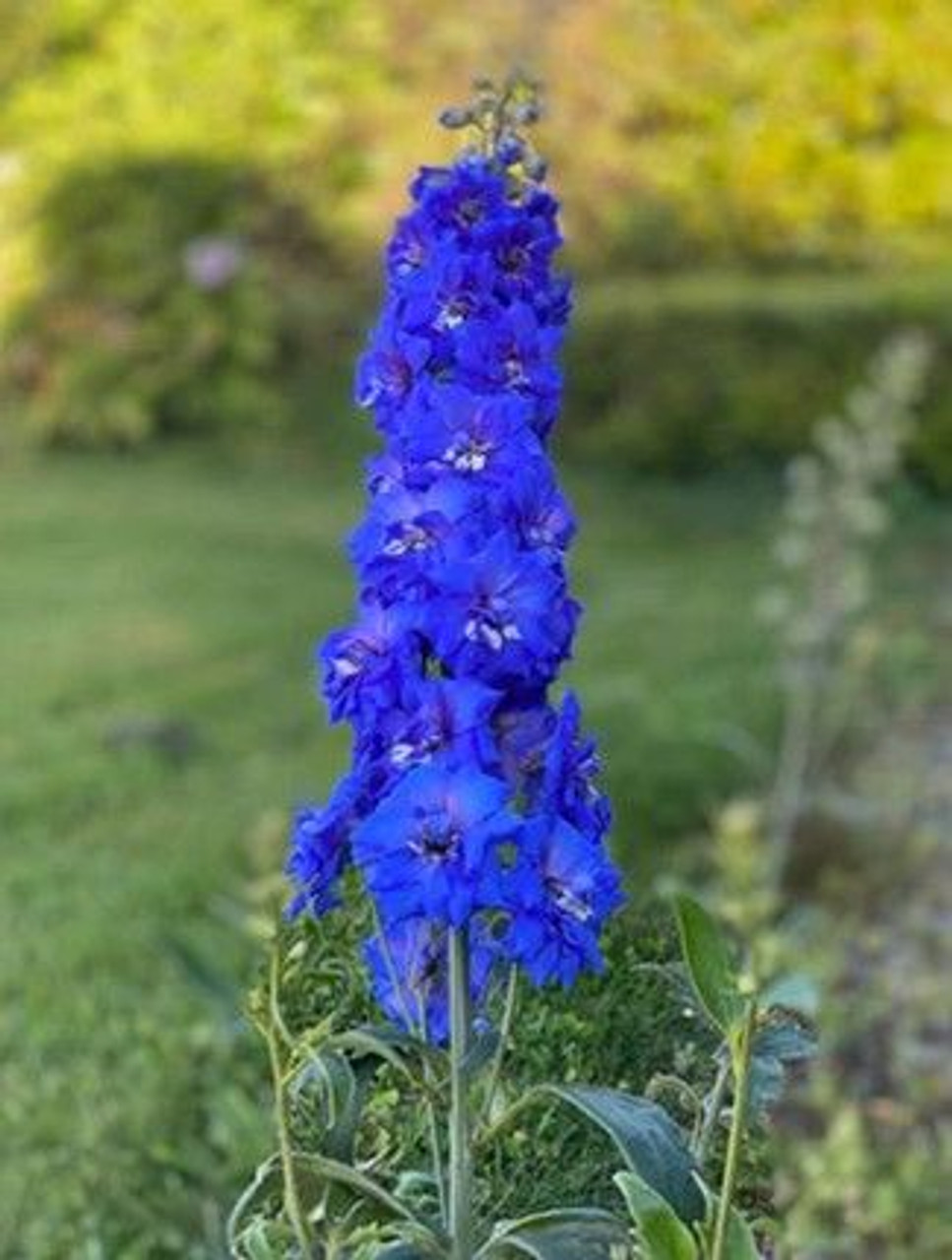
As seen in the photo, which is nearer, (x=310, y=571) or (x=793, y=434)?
(x=310, y=571)

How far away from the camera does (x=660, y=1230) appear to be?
1.24 metres

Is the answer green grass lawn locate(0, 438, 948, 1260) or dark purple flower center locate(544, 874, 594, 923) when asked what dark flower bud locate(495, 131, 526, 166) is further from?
green grass lawn locate(0, 438, 948, 1260)

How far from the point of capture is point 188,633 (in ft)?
21.5

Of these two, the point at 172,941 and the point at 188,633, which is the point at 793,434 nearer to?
the point at 188,633

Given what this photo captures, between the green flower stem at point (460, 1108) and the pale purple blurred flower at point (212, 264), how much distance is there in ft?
30.4

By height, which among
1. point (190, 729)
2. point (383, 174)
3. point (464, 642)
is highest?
point (383, 174)

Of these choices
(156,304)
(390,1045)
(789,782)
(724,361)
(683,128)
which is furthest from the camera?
(683,128)

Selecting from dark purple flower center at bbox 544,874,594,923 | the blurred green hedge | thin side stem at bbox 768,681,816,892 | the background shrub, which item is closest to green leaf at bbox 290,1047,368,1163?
dark purple flower center at bbox 544,874,594,923

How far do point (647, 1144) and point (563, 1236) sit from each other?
56mm

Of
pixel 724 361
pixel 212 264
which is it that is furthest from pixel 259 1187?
pixel 212 264

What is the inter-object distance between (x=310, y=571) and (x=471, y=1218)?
6165mm

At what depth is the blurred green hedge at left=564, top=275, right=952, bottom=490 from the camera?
9188 millimetres

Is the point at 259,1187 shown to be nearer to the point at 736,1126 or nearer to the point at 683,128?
the point at 736,1126

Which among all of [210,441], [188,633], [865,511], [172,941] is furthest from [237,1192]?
[210,441]
